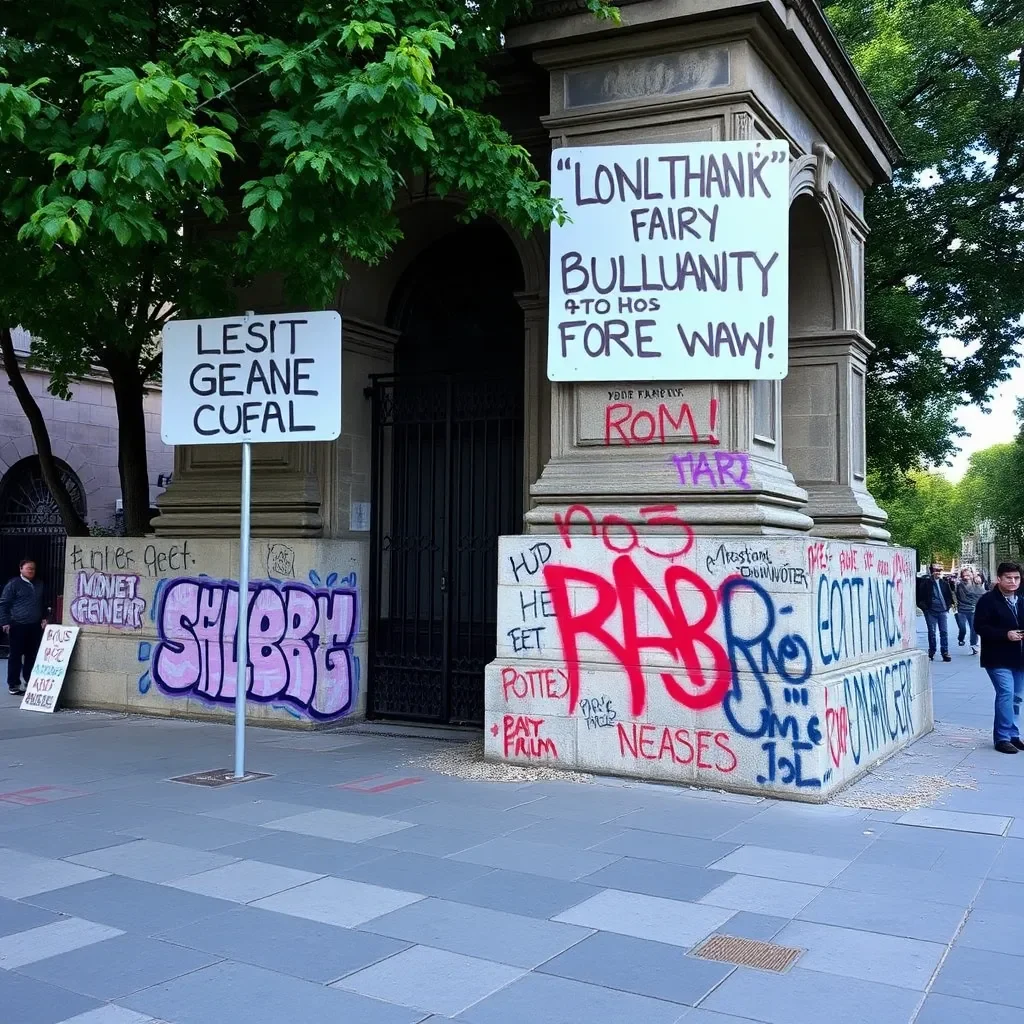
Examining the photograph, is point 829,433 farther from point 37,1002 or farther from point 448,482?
point 37,1002

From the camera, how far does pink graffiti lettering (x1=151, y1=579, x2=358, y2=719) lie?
10.4 metres

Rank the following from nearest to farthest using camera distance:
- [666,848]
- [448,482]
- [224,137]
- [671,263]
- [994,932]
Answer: [994,932] < [666,848] < [224,137] < [671,263] < [448,482]

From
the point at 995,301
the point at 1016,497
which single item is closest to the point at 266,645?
the point at 995,301

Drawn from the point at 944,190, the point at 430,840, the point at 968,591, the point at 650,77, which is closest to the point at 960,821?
the point at 430,840

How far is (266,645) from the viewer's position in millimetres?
10484

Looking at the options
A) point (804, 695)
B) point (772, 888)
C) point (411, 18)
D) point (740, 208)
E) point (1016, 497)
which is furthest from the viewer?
point (1016, 497)

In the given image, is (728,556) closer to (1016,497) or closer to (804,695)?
(804,695)

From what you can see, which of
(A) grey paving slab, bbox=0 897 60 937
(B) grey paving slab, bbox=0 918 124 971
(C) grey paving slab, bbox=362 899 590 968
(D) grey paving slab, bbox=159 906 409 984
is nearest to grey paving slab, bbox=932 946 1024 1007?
(C) grey paving slab, bbox=362 899 590 968

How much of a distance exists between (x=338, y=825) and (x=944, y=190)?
15.7 m

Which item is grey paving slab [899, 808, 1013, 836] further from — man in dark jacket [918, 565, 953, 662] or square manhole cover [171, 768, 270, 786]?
man in dark jacket [918, 565, 953, 662]

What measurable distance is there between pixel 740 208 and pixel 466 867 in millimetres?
5434

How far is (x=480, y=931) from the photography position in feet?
15.8

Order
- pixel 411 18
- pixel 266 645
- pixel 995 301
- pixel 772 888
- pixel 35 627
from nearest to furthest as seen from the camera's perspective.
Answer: pixel 772 888, pixel 411 18, pixel 266 645, pixel 35 627, pixel 995 301

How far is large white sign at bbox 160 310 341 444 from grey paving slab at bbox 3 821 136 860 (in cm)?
295
